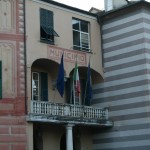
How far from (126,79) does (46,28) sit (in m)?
6.23

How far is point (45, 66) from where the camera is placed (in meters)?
28.2

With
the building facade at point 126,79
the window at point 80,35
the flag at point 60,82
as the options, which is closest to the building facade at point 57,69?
the window at point 80,35

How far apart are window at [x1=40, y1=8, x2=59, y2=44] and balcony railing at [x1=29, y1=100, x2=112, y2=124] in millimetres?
4254

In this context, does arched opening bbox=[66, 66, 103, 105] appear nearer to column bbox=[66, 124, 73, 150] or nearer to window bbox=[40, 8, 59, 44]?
column bbox=[66, 124, 73, 150]

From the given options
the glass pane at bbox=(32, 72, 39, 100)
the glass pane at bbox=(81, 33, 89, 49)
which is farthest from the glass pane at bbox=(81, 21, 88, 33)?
the glass pane at bbox=(32, 72, 39, 100)

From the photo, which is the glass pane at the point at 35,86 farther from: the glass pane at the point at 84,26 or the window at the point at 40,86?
the glass pane at the point at 84,26

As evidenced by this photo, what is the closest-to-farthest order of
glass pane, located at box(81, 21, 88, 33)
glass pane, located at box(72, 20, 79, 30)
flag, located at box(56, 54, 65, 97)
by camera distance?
flag, located at box(56, 54, 65, 97) → glass pane, located at box(72, 20, 79, 30) → glass pane, located at box(81, 21, 88, 33)

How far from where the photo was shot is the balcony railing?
2500cm

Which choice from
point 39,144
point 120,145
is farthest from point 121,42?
point 39,144

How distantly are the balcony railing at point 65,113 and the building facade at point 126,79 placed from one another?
105 cm

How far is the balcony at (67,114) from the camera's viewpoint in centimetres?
2498

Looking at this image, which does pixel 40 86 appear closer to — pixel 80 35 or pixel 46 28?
pixel 46 28

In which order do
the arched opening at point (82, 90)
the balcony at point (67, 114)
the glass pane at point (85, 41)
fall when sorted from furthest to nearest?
the glass pane at point (85, 41) → the arched opening at point (82, 90) → the balcony at point (67, 114)

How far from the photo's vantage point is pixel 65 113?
86.6 ft
